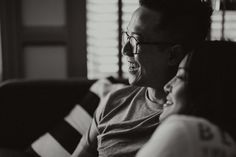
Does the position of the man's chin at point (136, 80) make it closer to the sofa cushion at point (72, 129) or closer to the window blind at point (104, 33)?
the sofa cushion at point (72, 129)

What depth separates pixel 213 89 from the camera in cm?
82

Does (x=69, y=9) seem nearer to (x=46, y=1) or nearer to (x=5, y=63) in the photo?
(x=46, y=1)

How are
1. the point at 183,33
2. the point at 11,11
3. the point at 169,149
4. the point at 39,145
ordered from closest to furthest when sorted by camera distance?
the point at 169,149
the point at 183,33
the point at 39,145
the point at 11,11

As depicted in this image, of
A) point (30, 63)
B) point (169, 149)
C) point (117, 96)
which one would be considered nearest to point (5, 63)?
point (30, 63)

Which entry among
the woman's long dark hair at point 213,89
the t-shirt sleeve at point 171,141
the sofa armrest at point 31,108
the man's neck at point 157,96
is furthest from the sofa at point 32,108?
the t-shirt sleeve at point 171,141

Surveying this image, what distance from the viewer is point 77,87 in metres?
2.04

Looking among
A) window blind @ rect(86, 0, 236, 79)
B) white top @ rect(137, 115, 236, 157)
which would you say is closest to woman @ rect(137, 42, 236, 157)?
white top @ rect(137, 115, 236, 157)

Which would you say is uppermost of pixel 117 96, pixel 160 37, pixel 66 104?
pixel 160 37

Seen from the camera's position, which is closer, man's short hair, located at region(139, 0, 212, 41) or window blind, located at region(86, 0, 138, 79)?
man's short hair, located at region(139, 0, 212, 41)

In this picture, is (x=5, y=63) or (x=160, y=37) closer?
(x=160, y=37)

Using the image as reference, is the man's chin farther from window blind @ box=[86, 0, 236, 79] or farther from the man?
window blind @ box=[86, 0, 236, 79]

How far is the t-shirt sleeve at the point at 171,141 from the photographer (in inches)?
25.9

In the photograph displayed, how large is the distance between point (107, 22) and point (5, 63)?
66 centimetres

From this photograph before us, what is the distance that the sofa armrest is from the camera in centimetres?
203
